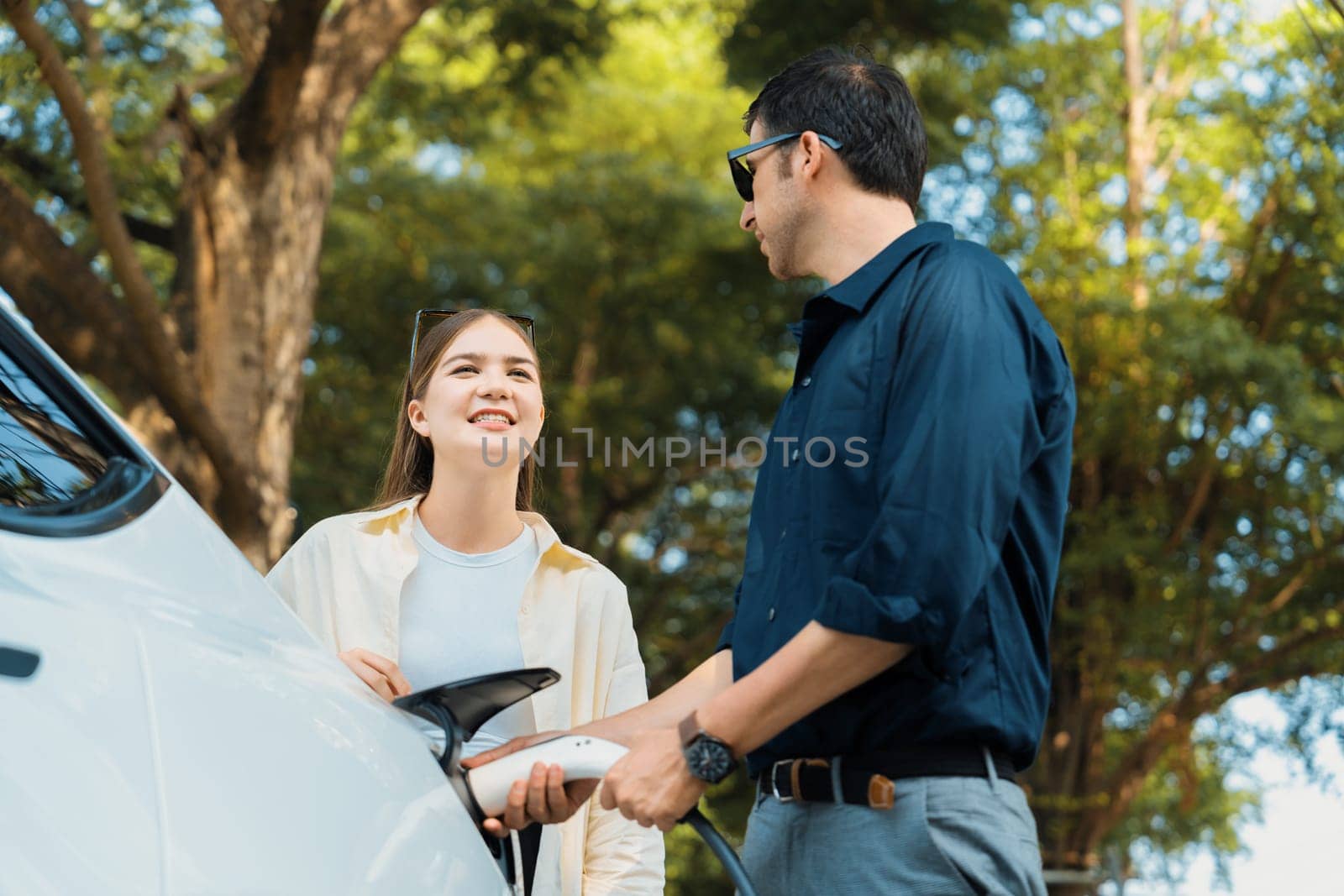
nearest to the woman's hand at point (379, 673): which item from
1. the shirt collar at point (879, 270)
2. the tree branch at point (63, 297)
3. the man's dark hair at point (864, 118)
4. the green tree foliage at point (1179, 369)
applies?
the shirt collar at point (879, 270)

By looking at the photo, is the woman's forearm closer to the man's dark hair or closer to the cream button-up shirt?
the cream button-up shirt

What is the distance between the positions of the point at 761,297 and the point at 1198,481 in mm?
4131

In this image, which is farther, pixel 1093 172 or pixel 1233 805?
pixel 1233 805

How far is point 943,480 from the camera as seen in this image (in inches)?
73.2

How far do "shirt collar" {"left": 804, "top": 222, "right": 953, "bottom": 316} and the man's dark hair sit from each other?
14 centimetres

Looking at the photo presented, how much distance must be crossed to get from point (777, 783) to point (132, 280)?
505 cm

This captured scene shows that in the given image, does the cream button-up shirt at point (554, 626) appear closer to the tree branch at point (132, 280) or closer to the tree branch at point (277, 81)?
the tree branch at point (132, 280)

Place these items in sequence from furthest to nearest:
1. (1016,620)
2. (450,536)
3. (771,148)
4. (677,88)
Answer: (677,88) < (450,536) < (771,148) < (1016,620)

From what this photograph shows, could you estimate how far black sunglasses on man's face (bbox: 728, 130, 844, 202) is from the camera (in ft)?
7.53

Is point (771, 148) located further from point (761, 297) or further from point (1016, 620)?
point (761, 297)

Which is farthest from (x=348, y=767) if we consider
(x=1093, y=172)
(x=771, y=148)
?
(x=1093, y=172)

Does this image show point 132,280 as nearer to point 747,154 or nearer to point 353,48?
point 353,48

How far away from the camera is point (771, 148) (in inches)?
92.8

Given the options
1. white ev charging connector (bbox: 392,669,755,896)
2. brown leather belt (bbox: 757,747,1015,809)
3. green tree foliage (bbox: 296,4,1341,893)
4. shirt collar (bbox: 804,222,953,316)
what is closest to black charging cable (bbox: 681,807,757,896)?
white ev charging connector (bbox: 392,669,755,896)
